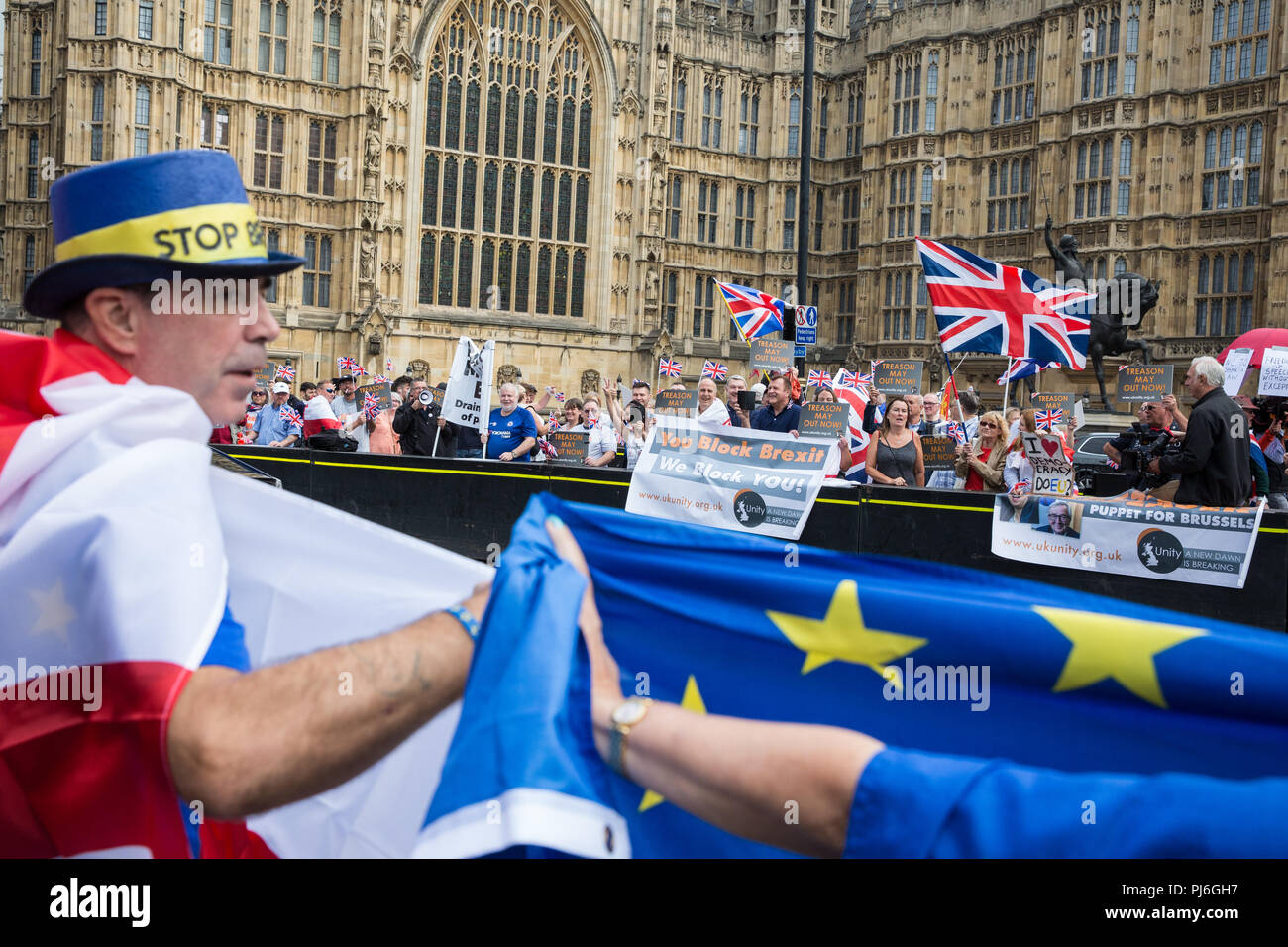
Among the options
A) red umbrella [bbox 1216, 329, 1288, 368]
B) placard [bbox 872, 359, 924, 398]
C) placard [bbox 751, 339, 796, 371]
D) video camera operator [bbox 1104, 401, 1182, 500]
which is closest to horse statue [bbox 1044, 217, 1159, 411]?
red umbrella [bbox 1216, 329, 1288, 368]

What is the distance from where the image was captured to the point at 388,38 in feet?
109

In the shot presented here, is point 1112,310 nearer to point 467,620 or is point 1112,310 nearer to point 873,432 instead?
point 873,432

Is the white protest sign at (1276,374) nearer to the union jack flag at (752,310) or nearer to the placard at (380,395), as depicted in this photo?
the union jack flag at (752,310)

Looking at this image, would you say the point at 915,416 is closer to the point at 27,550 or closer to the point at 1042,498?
the point at 1042,498

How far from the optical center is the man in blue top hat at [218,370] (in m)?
1.28

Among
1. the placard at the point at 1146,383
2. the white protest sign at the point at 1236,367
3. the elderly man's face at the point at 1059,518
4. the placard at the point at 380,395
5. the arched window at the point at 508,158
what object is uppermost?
the arched window at the point at 508,158

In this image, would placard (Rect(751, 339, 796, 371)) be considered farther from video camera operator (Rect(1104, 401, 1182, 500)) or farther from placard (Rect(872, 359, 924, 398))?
video camera operator (Rect(1104, 401, 1182, 500))

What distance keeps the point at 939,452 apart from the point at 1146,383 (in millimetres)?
3071

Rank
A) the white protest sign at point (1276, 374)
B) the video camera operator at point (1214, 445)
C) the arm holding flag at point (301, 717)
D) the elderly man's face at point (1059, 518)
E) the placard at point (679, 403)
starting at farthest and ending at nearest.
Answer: the placard at point (679, 403) → the white protest sign at point (1276, 374) → the elderly man's face at point (1059, 518) → the video camera operator at point (1214, 445) → the arm holding flag at point (301, 717)

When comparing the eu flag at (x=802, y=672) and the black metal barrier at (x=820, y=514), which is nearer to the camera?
the eu flag at (x=802, y=672)

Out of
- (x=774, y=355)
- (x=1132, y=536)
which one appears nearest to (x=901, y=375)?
(x=774, y=355)

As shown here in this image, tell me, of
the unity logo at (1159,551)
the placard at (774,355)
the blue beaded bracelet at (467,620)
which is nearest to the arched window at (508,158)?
the placard at (774,355)

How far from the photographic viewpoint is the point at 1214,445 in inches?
309
